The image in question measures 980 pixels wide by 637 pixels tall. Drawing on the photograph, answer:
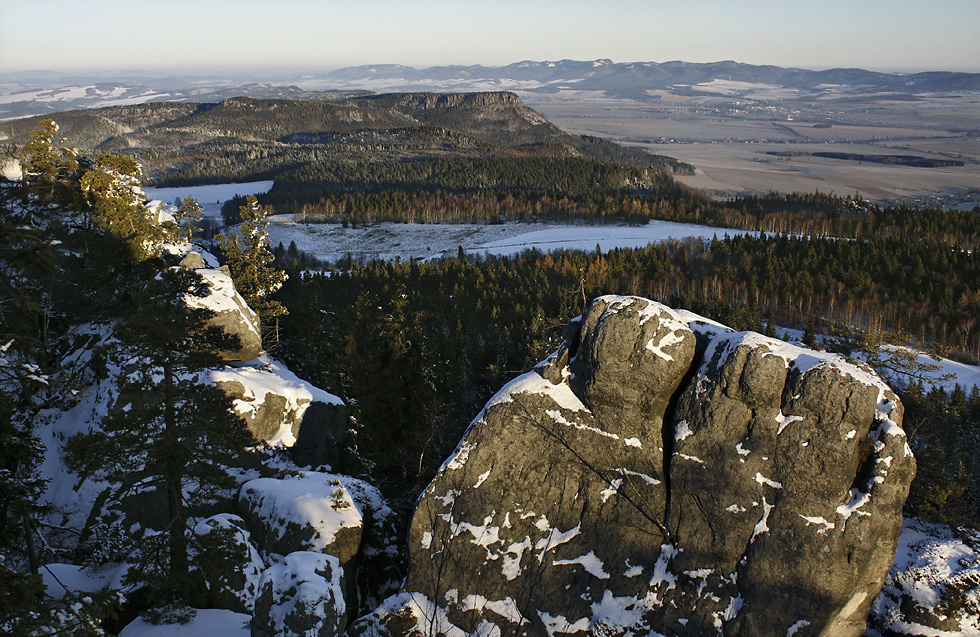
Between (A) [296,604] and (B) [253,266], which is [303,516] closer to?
(A) [296,604]

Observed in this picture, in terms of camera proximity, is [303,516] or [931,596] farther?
[303,516]

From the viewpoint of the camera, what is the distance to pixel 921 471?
2906 centimetres

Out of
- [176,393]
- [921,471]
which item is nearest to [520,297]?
[921,471]

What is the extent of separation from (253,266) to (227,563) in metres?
28.6

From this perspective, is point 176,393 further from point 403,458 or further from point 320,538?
point 403,458

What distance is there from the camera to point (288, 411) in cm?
3189

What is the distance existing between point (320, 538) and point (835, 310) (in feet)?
254

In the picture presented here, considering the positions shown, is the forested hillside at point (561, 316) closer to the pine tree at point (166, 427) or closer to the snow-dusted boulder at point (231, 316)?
the snow-dusted boulder at point (231, 316)

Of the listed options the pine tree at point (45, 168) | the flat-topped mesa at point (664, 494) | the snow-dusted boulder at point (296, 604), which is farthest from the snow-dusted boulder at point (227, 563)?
the pine tree at point (45, 168)

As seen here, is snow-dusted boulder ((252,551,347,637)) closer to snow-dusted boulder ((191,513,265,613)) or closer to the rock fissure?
snow-dusted boulder ((191,513,265,613))

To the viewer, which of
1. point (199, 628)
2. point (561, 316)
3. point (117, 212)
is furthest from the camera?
point (561, 316)

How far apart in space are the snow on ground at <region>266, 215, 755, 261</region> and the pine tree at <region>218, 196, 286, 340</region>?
7580 centimetres

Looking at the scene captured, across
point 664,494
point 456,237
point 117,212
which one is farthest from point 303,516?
point 456,237

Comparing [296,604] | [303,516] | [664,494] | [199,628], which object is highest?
[664,494]
